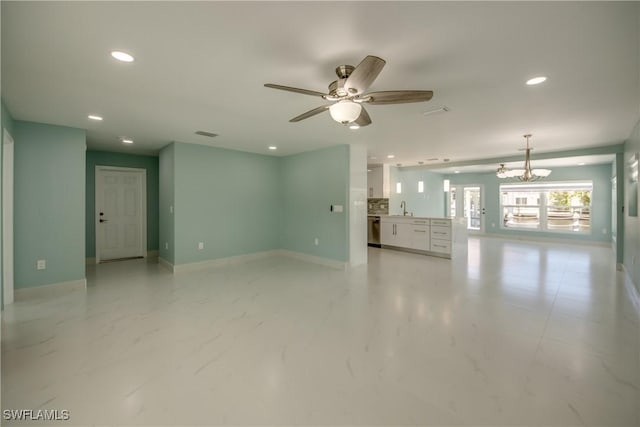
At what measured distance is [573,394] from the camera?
74.6 inches

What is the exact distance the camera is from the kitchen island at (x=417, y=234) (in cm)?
647

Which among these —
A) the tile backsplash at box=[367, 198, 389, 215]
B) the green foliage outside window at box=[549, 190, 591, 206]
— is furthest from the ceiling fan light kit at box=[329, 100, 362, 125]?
the green foliage outside window at box=[549, 190, 591, 206]

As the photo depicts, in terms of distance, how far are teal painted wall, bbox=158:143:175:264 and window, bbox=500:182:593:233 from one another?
10298 mm

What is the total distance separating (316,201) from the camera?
5.93 m

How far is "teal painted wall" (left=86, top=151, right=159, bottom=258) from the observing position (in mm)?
→ 5910

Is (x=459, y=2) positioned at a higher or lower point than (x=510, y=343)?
higher

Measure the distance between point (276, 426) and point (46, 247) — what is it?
4272mm

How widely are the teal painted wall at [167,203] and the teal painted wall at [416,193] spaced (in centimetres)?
571

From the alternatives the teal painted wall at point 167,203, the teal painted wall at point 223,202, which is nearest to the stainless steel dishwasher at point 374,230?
the teal painted wall at point 223,202

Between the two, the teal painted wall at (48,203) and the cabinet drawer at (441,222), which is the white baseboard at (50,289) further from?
the cabinet drawer at (441,222)

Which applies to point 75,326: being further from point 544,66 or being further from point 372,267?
point 544,66

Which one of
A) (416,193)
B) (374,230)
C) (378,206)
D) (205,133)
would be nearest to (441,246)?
(374,230)

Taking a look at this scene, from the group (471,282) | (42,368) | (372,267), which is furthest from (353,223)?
(42,368)

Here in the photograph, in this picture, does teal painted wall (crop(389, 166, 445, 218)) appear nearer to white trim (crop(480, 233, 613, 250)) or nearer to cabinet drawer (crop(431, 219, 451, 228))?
cabinet drawer (crop(431, 219, 451, 228))
